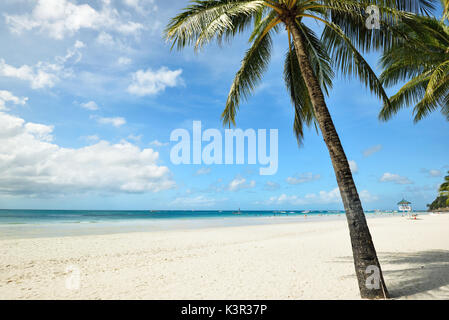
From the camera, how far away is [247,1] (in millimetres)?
5484

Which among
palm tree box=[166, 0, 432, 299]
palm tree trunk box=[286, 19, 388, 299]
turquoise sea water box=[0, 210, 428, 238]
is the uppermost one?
palm tree box=[166, 0, 432, 299]

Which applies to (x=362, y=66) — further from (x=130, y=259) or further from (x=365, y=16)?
(x=130, y=259)

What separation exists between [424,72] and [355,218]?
8359mm

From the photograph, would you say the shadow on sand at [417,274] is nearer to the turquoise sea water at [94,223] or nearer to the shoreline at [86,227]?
the shoreline at [86,227]

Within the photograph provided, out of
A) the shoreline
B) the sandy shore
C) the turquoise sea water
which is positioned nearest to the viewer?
the sandy shore

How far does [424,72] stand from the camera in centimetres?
905

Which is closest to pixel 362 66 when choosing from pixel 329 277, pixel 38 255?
pixel 329 277

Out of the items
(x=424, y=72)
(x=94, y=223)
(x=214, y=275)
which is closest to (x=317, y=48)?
(x=424, y=72)

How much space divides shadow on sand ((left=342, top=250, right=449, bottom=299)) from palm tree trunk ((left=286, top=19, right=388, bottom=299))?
473 mm

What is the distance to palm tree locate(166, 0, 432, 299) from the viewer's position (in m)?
4.11

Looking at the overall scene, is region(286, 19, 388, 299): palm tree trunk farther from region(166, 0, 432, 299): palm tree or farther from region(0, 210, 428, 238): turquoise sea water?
region(0, 210, 428, 238): turquoise sea water

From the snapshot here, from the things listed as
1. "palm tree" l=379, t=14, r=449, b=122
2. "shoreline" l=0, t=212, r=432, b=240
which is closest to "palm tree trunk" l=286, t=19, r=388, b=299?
"palm tree" l=379, t=14, r=449, b=122

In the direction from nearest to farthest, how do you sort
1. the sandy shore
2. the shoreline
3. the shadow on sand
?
the shadow on sand → the sandy shore → the shoreline
